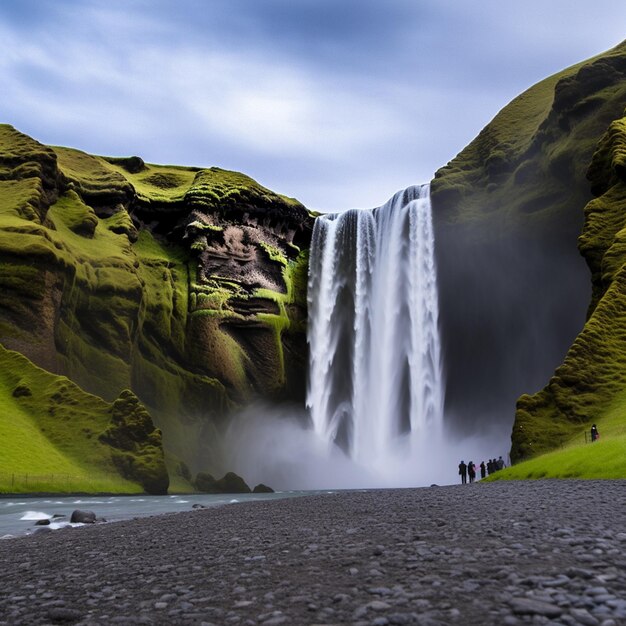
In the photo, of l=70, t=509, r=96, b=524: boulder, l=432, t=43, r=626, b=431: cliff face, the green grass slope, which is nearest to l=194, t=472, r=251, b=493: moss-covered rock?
the green grass slope

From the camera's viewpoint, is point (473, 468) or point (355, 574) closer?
point (355, 574)

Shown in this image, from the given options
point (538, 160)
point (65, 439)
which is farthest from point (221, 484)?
point (538, 160)

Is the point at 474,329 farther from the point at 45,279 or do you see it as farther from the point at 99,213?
A: the point at 99,213

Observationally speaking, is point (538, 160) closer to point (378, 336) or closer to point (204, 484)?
point (378, 336)

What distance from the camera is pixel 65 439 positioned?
5934 cm

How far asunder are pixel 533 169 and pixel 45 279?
55620mm

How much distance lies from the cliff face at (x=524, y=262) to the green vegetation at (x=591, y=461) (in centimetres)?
3179

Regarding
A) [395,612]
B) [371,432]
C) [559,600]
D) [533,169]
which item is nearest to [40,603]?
[395,612]

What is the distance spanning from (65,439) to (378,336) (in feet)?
112

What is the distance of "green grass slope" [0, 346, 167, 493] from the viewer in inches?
2064

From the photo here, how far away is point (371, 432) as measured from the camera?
71.6m

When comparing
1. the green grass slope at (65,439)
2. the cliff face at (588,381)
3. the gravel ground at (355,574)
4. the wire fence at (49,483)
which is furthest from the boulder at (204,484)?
the gravel ground at (355,574)

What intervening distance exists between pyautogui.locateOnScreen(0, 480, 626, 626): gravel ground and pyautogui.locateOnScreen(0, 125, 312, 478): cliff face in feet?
207

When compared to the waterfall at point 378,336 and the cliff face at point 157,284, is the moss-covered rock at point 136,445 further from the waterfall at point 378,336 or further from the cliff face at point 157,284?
the waterfall at point 378,336
